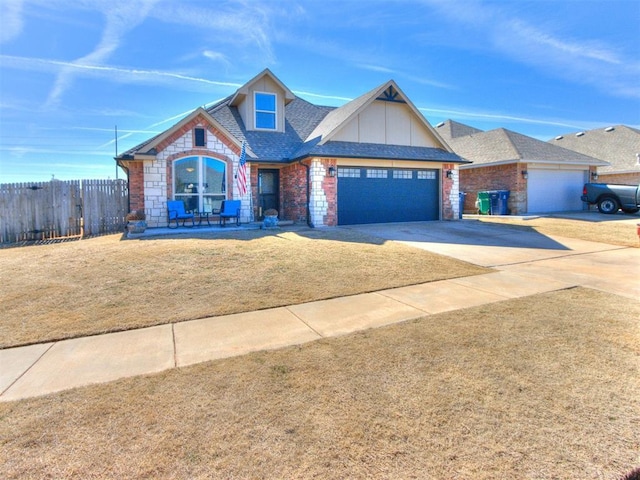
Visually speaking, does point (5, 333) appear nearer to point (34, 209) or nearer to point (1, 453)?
point (1, 453)

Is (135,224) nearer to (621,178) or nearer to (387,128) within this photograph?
(387,128)

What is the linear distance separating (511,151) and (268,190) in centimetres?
1387

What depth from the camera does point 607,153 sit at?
26.3 meters

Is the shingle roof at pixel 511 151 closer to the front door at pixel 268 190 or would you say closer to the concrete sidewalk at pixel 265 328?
the front door at pixel 268 190

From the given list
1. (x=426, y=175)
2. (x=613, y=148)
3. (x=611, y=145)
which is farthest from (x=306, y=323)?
(x=611, y=145)

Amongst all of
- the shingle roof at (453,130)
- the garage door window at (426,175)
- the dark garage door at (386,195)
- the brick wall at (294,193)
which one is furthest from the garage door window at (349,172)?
the shingle roof at (453,130)

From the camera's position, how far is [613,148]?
86.9ft

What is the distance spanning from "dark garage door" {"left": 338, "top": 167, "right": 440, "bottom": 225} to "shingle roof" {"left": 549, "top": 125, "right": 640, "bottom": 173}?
1648 centimetres

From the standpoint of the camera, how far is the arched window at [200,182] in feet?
45.6

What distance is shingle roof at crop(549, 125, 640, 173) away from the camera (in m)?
24.8

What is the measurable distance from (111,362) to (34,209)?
12.0 meters

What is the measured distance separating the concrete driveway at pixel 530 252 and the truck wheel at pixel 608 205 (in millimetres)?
8908

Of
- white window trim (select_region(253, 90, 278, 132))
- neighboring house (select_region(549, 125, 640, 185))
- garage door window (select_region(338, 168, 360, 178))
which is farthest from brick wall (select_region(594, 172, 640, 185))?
white window trim (select_region(253, 90, 278, 132))

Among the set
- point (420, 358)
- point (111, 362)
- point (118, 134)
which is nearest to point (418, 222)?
point (420, 358)
